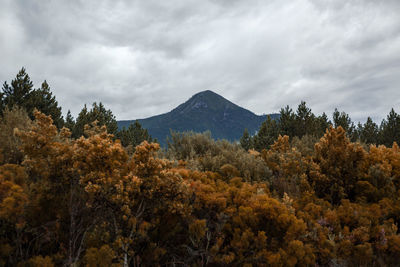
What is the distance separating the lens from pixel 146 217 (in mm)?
4914

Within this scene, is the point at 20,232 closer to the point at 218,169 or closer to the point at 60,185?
the point at 60,185

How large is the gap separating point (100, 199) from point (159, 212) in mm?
1215

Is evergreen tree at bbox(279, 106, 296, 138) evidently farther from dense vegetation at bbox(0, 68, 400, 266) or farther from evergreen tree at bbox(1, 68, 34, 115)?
evergreen tree at bbox(1, 68, 34, 115)

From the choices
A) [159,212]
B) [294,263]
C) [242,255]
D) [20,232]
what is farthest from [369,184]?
[20,232]

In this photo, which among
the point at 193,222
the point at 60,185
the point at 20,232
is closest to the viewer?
the point at 20,232

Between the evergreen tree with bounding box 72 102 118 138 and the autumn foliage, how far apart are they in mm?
18225

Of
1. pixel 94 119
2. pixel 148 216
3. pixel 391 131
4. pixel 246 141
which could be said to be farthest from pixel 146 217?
pixel 391 131

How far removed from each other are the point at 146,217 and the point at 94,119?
21.2m

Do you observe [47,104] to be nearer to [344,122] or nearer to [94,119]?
[94,119]

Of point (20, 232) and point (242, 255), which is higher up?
point (20, 232)

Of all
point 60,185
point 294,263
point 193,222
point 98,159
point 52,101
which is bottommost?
point 294,263

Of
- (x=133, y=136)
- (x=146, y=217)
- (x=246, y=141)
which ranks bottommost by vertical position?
(x=146, y=217)

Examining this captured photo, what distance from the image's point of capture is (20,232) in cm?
411

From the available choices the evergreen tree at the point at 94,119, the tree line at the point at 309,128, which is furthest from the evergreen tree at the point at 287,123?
the evergreen tree at the point at 94,119
